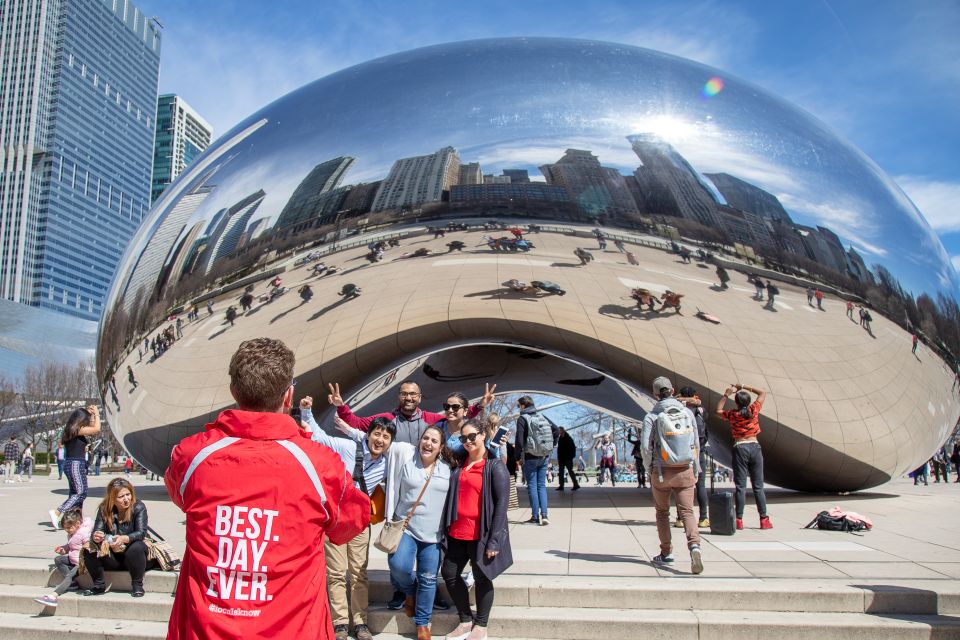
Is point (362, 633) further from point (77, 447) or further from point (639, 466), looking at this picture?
point (639, 466)

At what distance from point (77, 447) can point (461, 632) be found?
4.92 meters

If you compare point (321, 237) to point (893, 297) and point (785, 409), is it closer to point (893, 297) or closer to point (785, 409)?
point (785, 409)

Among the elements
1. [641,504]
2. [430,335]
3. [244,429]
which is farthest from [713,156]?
[244,429]

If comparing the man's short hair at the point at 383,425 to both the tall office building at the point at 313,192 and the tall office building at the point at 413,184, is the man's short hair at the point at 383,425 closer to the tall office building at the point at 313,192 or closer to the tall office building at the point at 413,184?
the tall office building at the point at 413,184

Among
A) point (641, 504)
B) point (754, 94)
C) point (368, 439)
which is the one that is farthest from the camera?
point (641, 504)

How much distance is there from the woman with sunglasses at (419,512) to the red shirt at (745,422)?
3283mm

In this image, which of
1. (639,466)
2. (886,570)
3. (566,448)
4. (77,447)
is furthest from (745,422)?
(639,466)

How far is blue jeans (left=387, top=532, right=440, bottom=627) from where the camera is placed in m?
3.92

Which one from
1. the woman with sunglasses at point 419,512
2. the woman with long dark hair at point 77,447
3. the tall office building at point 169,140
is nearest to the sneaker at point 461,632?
the woman with sunglasses at point 419,512

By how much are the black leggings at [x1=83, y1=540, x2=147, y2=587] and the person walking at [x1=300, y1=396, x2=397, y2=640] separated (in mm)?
1452

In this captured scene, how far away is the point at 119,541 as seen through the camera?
4.65 meters

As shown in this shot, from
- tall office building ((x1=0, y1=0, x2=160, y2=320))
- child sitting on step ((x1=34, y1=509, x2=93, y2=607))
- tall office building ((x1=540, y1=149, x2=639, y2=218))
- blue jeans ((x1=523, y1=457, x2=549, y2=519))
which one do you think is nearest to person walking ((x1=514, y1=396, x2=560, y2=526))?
blue jeans ((x1=523, y1=457, x2=549, y2=519))

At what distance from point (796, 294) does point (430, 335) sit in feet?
10.9

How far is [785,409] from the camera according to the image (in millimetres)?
6707
